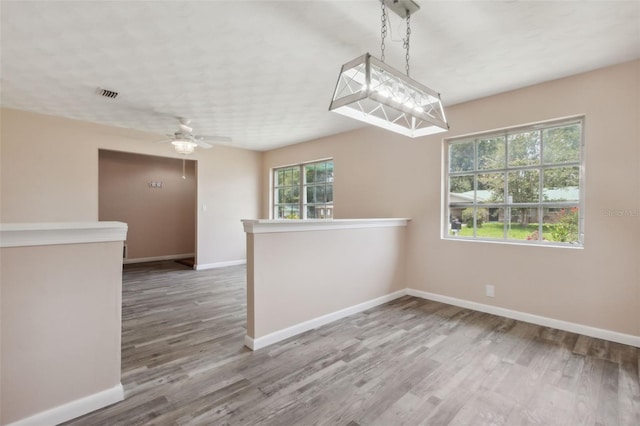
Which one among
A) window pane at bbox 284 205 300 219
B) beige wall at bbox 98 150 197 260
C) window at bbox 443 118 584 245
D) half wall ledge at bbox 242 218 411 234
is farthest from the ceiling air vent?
window at bbox 443 118 584 245

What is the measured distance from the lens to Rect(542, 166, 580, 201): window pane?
2.97m

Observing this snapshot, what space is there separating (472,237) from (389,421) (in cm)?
268

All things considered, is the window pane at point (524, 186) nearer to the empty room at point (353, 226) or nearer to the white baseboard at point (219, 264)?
the empty room at point (353, 226)

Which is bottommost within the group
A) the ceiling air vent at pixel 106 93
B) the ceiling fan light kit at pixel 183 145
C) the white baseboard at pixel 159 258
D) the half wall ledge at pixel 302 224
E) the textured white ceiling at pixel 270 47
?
the white baseboard at pixel 159 258

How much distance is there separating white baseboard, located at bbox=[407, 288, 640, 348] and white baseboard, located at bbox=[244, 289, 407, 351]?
698 mm

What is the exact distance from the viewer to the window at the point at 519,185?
9.87 ft

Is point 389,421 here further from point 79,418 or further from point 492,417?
point 79,418

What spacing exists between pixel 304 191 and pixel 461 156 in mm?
3204

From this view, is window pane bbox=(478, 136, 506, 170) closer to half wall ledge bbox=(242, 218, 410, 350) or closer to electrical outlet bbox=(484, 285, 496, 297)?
half wall ledge bbox=(242, 218, 410, 350)

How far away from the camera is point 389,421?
5.47 ft

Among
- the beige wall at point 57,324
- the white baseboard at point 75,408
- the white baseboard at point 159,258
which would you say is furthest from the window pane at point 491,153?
the white baseboard at point 159,258

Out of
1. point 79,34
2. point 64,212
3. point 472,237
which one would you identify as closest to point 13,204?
point 64,212

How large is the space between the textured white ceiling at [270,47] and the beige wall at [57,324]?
1673 millimetres

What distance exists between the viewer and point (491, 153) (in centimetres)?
354
